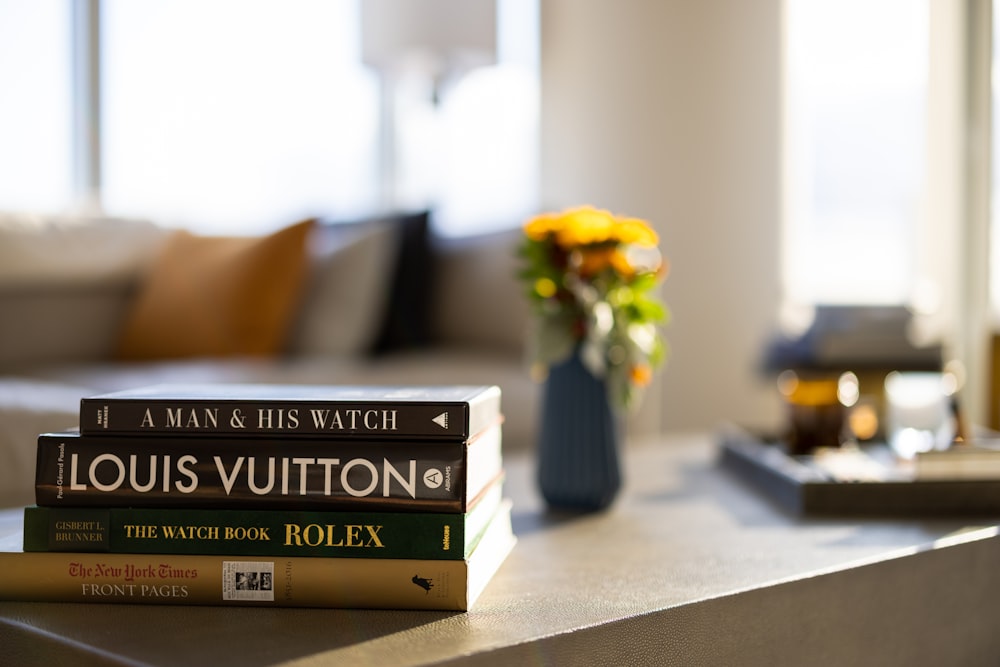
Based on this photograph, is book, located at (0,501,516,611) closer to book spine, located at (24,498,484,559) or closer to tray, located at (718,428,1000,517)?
book spine, located at (24,498,484,559)

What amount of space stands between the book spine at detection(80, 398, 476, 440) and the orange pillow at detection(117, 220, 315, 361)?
5.21ft

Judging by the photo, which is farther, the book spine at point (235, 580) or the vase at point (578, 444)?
the vase at point (578, 444)

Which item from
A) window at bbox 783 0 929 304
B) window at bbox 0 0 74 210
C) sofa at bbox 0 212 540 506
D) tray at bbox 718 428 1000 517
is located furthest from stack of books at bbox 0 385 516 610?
window at bbox 0 0 74 210

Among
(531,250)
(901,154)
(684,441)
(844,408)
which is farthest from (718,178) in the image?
(531,250)

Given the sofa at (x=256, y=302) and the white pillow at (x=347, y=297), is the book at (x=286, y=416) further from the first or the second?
the white pillow at (x=347, y=297)

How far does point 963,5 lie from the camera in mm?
2885

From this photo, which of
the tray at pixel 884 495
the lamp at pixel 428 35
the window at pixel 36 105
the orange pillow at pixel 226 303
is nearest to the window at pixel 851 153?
the lamp at pixel 428 35

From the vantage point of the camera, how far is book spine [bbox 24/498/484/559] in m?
0.62

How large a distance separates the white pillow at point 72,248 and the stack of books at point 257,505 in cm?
201

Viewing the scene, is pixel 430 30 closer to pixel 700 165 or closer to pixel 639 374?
pixel 700 165

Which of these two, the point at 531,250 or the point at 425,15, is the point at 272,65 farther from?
the point at 531,250

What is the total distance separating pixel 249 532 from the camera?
628 mm

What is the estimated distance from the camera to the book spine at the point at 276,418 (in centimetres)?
63

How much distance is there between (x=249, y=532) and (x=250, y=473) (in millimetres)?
39
